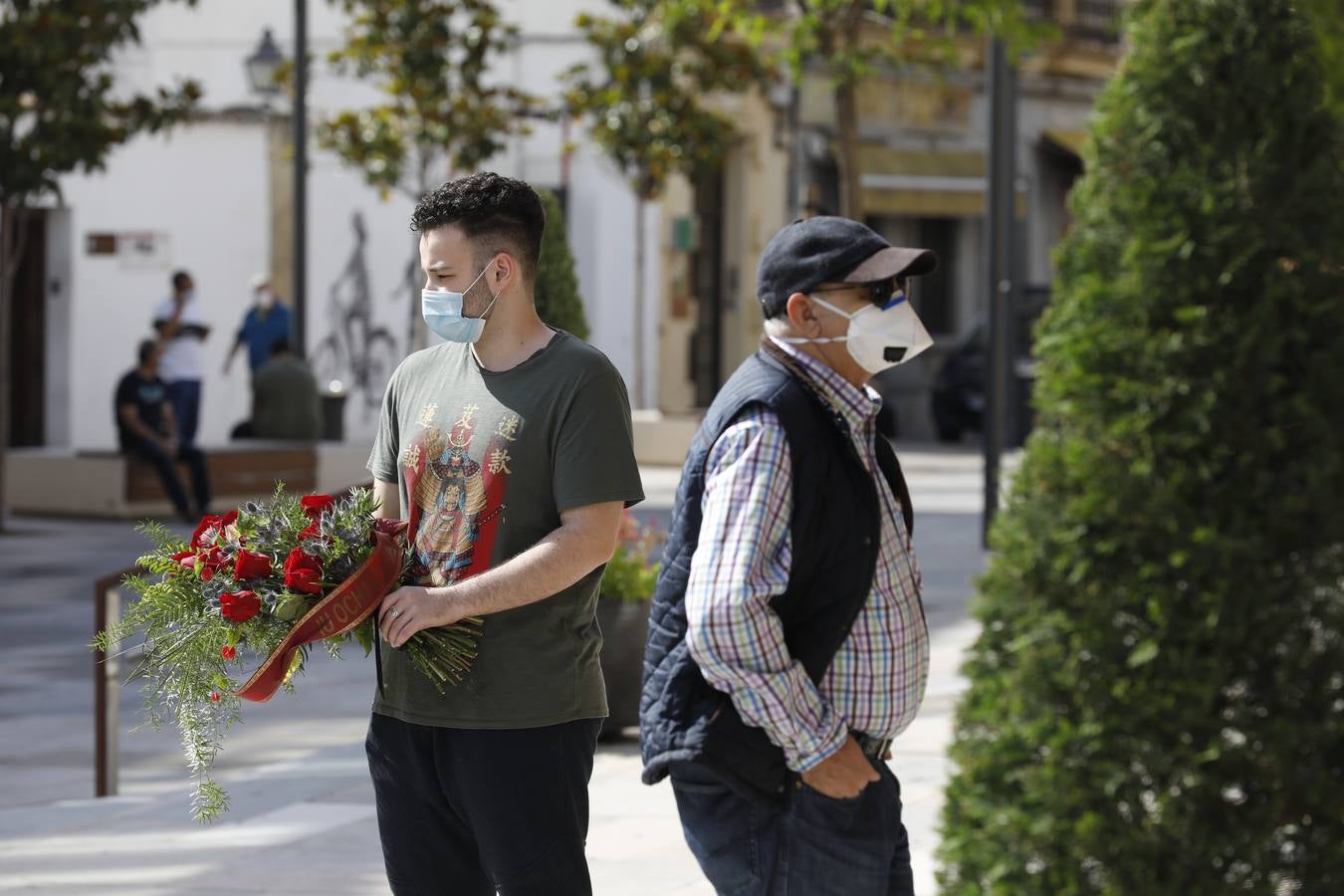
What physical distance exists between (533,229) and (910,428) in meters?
28.8

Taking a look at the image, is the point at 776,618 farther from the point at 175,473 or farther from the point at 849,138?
the point at 175,473

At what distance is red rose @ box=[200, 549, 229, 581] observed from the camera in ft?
12.8

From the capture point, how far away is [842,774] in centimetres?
345

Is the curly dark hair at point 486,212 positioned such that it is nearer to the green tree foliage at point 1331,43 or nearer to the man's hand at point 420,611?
the man's hand at point 420,611

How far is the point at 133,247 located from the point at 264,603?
2518 cm

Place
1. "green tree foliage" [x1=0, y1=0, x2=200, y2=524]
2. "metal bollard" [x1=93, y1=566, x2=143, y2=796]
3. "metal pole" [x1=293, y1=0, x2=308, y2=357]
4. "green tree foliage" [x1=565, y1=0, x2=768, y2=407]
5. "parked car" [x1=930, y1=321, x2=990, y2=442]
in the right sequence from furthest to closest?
"parked car" [x1=930, y1=321, x2=990, y2=442] < "green tree foliage" [x1=565, y1=0, x2=768, y2=407] < "metal pole" [x1=293, y1=0, x2=308, y2=357] < "green tree foliage" [x1=0, y1=0, x2=200, y2=524] < "metal bollard" [x1=93, y1=566, x2=143, y2=796]

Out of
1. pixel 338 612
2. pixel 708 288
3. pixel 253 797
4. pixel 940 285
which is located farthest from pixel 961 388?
pixel 338 612

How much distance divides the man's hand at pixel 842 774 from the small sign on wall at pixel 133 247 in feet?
84.4

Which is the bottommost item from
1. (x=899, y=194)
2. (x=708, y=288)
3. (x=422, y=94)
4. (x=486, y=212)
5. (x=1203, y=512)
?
(x=1203, y=512)

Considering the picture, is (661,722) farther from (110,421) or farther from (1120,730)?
(110,421)

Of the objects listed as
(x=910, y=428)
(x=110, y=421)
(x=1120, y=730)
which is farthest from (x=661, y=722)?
(x=910, y=428)

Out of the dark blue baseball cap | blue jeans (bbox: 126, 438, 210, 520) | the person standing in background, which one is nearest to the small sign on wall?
the person standing in background

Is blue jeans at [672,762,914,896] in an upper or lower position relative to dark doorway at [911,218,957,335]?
lower

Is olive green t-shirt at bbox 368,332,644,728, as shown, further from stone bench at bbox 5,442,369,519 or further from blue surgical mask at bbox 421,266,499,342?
stone bench at bbox 5,442,369,519
